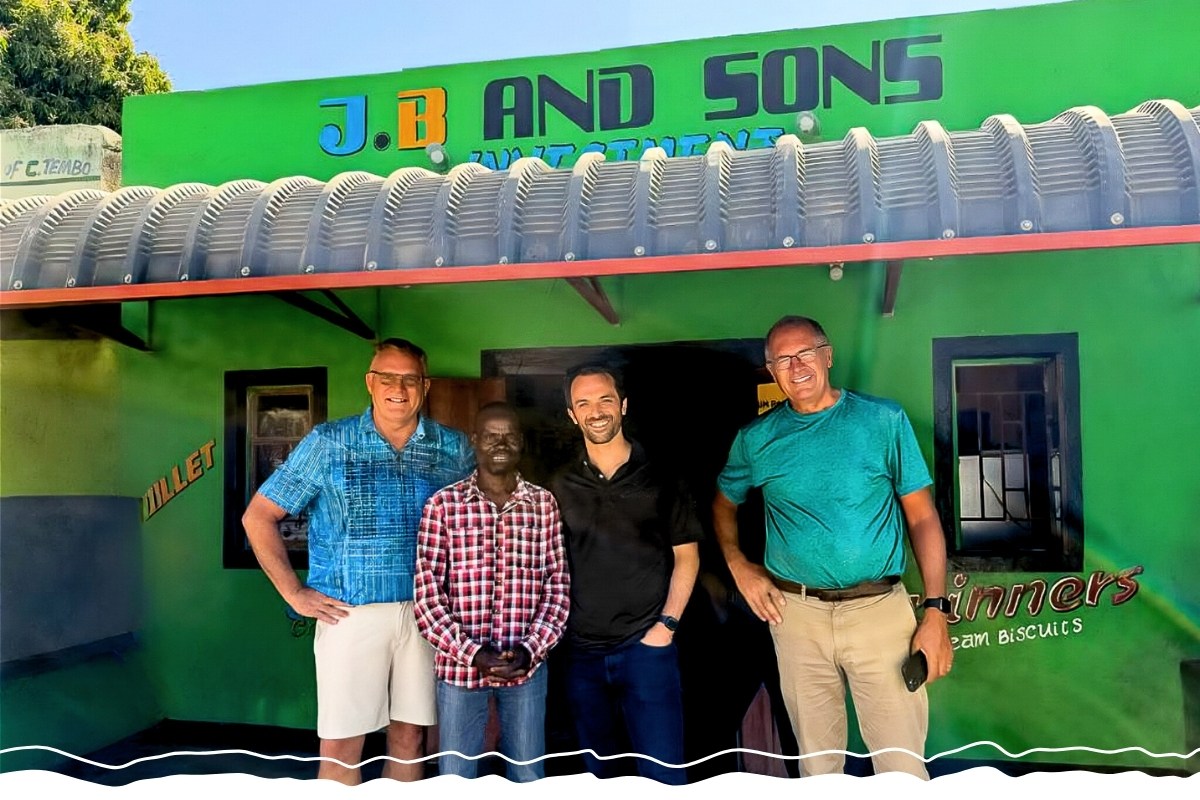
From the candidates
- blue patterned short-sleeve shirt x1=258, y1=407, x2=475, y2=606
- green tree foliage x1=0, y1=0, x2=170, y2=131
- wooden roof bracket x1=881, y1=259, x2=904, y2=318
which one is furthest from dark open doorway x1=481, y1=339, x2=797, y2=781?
green tree foliage x1=0, y1=0, x2=170, y2=131

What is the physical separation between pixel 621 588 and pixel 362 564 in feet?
3.33

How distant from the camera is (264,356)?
5082mm

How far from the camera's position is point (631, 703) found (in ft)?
10.2

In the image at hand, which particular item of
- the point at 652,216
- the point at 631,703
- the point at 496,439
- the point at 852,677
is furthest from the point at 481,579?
the point at 652,216

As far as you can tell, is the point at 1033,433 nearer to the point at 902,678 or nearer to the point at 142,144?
the point at 902,678

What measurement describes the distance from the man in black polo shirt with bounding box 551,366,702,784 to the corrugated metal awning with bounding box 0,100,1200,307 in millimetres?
696

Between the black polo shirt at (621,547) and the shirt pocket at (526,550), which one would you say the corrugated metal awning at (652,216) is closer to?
the black polo shirt at (621,547)

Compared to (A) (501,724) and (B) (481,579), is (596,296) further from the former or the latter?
(A) (501,724)

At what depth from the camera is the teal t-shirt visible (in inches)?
121

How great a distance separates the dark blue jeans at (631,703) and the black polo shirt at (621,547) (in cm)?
8

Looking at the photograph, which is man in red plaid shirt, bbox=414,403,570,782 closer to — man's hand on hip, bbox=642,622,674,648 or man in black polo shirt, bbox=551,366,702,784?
man in black polo shirt, bbox=551,366,702,784

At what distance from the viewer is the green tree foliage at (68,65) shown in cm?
1259

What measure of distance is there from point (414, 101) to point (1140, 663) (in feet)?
16.4

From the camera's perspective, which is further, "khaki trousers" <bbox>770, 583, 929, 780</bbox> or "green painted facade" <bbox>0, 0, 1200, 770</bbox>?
"green painted facade" <bbox>0, 0, 1200, 770</bbox>
